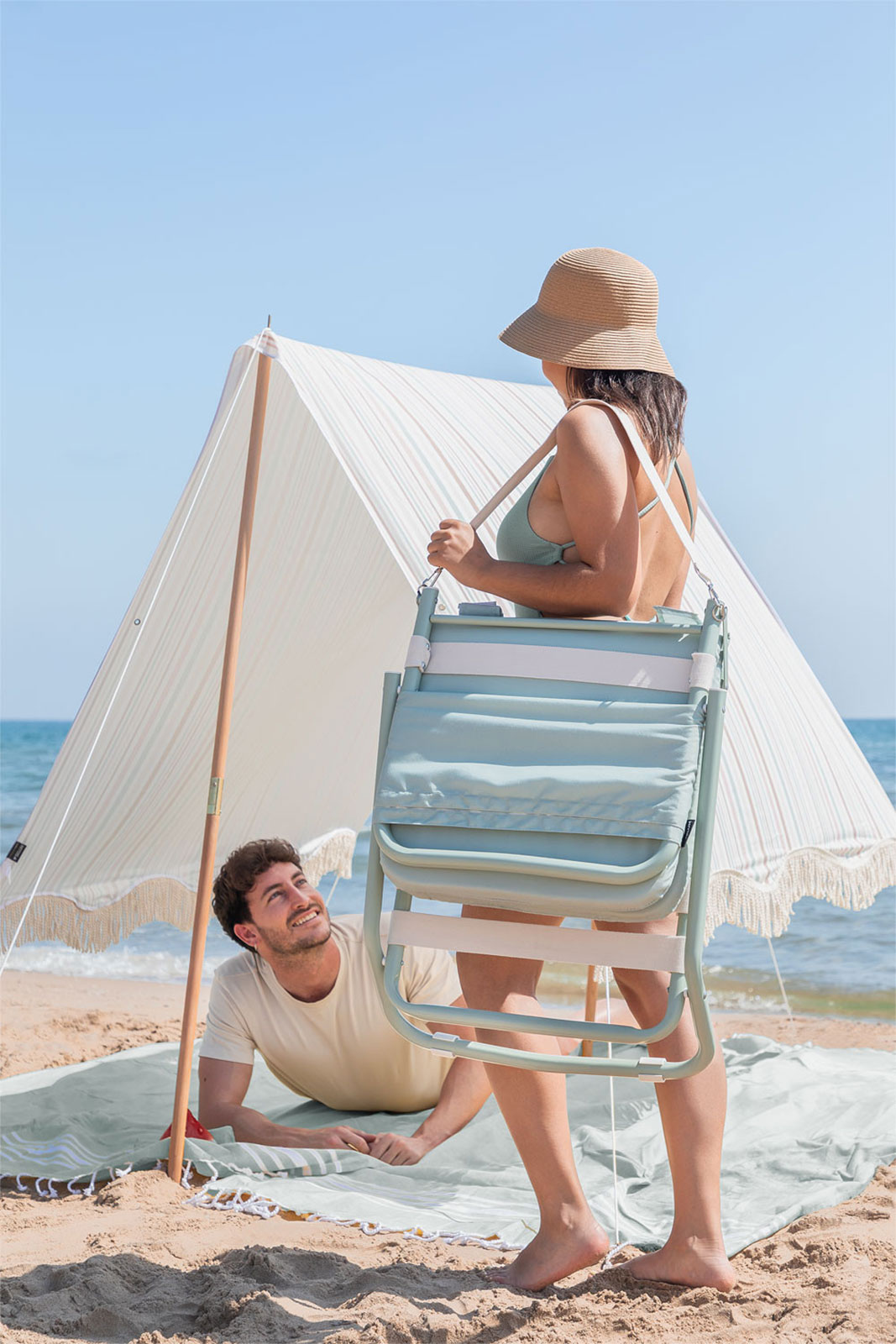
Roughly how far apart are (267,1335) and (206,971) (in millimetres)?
5516

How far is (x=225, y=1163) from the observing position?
8.61ft

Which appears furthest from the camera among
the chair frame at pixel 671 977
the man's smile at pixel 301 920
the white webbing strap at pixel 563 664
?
the man's smile at pixel 301 920

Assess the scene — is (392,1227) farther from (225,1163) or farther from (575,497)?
(575,497)

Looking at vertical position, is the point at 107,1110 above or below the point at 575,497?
below

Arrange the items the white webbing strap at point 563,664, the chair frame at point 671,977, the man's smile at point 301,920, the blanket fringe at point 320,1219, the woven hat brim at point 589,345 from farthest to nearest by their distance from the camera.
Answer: the man's smile at point 301,920 < the blanket fringe at point 320,1219 < the woven hat brim at point 589,345 < the white webbing strap at point 563,664 < the chair frame at point 671,977

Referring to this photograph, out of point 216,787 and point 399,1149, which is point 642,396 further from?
point 399,1149

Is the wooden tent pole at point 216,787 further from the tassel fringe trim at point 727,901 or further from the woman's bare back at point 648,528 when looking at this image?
the woman's bare back at point 648,528

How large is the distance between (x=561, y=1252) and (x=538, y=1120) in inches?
8.1

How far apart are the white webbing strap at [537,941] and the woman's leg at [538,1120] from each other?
11 centimetres

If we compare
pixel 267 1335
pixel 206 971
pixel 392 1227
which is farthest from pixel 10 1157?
pixel 206 971

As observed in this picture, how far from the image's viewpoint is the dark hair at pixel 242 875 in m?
2.97

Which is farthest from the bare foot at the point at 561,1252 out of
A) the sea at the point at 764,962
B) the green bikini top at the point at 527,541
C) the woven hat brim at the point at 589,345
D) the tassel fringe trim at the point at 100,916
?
the sea at the point at 764,962

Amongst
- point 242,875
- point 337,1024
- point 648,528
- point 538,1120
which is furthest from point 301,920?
point 648,528

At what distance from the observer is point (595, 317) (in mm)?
1824
